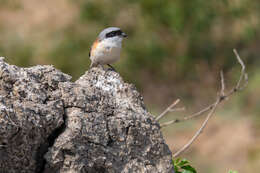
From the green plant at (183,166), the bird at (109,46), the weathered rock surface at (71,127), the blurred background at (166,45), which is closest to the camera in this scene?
the weathered rock surface at (71,127)

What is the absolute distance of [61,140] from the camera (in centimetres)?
291

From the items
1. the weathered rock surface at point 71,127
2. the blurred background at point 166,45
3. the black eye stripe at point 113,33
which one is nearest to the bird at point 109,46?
the black eye stripe at point 113,33

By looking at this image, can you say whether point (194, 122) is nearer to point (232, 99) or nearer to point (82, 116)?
point (232, 99)

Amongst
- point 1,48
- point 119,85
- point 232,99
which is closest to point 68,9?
point 1,48

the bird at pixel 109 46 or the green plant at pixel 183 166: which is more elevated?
the bird at pixel 109 46

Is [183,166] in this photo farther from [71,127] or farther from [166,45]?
[166,45]

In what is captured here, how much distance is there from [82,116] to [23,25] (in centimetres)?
1566

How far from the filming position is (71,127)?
2957mm

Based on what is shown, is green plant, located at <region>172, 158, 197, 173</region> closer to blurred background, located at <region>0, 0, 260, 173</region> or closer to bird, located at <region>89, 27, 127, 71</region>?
bird, located at <region>89, 27, 127, 71</region>

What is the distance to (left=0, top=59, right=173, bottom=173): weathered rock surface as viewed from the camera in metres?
2.72

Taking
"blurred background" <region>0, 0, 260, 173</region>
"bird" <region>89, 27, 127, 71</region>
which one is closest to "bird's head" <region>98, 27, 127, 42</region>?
"bird" <region>89, 27, 127, 71</region>

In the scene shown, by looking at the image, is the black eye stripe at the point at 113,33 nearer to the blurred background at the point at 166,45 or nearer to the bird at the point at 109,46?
the bird at the point at 109,46

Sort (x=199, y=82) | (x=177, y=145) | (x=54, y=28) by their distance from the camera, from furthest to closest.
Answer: (x=54, y=28) → (x=199, y=82) → (x=177, y=145)

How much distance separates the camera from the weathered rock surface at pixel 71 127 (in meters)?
2.72
